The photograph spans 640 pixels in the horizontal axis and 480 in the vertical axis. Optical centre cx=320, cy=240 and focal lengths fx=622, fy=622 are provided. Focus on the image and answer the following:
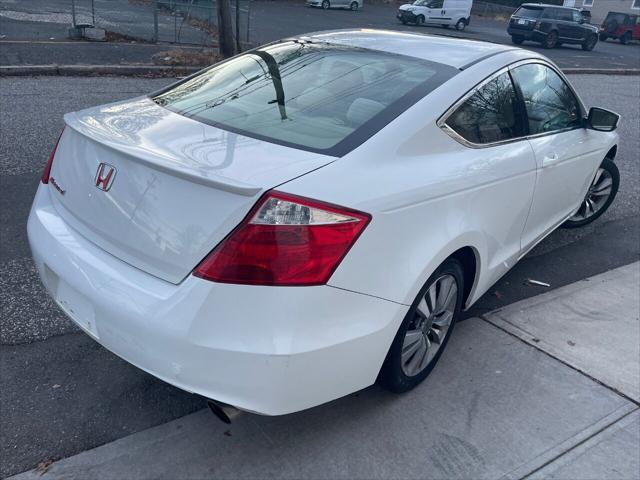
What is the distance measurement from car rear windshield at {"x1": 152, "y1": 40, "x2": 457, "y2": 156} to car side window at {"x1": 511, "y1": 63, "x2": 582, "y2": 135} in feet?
2.58

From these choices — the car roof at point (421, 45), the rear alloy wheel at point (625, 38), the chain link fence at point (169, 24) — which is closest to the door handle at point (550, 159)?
the car roof at point (421, 45)

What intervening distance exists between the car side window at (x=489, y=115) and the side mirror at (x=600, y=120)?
1117 mm

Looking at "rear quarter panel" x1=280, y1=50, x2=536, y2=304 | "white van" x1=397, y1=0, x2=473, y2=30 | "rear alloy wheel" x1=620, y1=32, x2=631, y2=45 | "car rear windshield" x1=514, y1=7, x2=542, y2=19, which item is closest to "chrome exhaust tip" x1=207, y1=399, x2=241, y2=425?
"rear quarter panel" x1=280, y1=50, x2=536, y2=304

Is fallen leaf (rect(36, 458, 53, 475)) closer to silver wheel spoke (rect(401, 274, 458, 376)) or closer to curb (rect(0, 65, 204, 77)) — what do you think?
silver wheel spoke (rect(401, 274, 458, 376))

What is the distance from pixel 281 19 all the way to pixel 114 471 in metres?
25.3

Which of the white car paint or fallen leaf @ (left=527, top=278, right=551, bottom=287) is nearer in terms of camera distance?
fallen leaf @ (left=527, top=278, right=551, bottom=287)

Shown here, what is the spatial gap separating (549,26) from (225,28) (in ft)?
61.3

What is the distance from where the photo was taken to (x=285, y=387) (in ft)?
7.39

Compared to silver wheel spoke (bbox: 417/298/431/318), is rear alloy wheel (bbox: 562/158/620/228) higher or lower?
lower

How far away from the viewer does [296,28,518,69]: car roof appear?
131 inches

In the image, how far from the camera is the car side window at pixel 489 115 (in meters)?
3.06

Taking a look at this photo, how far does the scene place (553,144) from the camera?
3840 mm

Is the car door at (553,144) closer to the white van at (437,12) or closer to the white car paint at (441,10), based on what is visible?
the white van at (437,12)

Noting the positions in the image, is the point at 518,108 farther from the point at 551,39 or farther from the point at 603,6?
the point at 603,6
